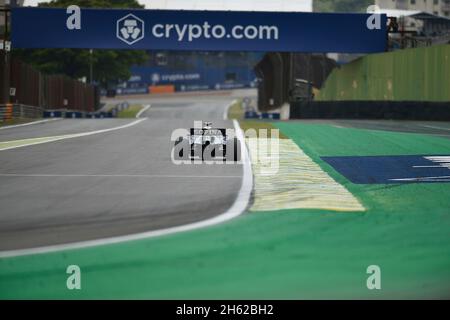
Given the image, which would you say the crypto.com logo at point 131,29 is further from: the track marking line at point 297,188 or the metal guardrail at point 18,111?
the track marking line at point 297,188

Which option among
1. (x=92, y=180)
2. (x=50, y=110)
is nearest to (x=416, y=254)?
(x=92, y=180)

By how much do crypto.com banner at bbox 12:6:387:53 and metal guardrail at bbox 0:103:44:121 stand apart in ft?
12.2

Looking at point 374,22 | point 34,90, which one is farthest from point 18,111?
point 374,22

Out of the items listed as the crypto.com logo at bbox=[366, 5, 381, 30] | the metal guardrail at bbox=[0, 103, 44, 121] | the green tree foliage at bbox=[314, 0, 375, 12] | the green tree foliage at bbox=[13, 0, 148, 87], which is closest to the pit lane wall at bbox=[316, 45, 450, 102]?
the crypto.com logo at bbox=[366, 5, 381, 30]

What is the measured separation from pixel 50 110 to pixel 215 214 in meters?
49.3

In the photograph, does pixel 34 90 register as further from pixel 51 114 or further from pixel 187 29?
pixel 187 29

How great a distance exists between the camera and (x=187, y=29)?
48.7 m

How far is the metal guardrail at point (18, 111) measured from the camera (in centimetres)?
4209

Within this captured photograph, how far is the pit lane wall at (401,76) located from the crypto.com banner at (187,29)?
8.16 ft

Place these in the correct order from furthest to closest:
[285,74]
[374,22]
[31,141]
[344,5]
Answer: [344,5] < [285,74] < [374,22] < [31,141]

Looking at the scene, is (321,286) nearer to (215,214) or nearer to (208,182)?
(215,214)

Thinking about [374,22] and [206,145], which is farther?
[374,22]

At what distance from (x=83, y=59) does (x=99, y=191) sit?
7627cm
